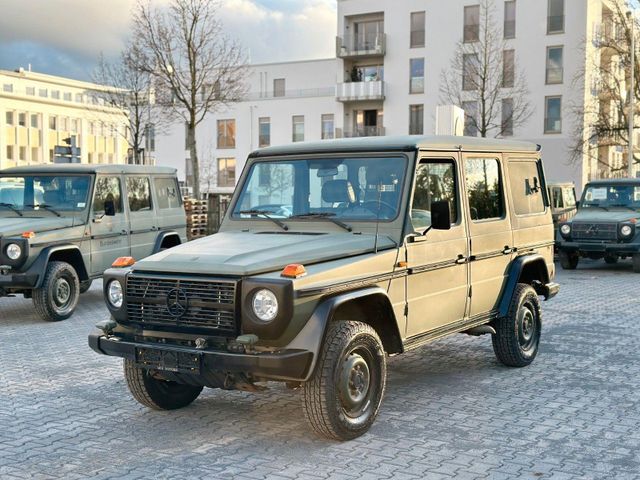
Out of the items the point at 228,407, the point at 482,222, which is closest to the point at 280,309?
the point at 228,407

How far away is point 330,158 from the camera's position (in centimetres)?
653

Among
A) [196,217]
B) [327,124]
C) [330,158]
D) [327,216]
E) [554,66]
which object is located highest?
[554,66]

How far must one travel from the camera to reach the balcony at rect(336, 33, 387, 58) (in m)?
47.5

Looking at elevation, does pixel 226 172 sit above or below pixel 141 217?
above

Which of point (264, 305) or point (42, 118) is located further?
point (42, 118)

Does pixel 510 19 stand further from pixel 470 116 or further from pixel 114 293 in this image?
pixel 114 293

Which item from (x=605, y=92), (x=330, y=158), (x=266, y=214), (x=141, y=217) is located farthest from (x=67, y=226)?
(x=605, y=92)

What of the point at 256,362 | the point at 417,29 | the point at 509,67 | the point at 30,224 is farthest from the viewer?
the point at 417,29

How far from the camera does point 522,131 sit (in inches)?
1730

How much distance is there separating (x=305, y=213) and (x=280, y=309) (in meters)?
1.53

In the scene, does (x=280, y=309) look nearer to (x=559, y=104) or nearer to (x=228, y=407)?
(x=228, y=407)

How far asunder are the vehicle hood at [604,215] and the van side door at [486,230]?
1041 cm

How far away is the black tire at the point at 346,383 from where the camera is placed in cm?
530

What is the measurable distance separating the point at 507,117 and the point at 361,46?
414 inches
